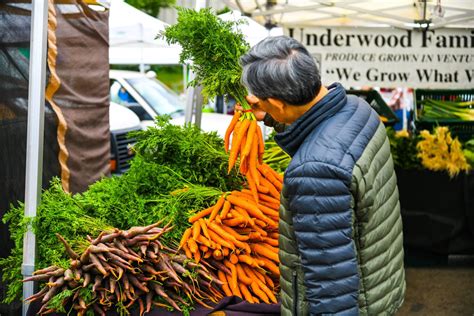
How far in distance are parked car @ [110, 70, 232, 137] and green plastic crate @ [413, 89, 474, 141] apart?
3.20m

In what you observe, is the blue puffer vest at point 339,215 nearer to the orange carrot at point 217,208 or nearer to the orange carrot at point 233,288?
the orange carrot at point 233,288

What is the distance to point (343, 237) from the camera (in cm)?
217

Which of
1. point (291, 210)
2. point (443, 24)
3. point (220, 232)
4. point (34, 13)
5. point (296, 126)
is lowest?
point (220, 232)

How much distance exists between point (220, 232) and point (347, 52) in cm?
465

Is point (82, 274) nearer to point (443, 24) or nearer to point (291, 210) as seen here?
point (291, 210)

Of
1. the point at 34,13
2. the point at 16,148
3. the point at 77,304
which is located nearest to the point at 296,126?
the point at 77,304

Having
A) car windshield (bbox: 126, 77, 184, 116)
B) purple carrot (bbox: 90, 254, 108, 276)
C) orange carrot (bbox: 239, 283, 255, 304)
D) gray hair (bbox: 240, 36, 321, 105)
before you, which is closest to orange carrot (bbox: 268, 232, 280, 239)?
orange carrot (bbox: 239, 283, 255, 304)

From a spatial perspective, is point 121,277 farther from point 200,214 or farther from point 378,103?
point 378,103

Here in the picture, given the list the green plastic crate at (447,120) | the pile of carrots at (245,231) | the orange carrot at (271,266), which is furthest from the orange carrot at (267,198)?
the green plastic crate at (447,120)

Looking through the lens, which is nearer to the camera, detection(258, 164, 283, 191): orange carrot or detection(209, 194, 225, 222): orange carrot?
detection(209, 194, 225, 222): orange carrot

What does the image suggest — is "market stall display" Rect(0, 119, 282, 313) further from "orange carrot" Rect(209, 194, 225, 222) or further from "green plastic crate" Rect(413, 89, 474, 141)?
"green plastic crate" Rect(413, 89, 474, 141)

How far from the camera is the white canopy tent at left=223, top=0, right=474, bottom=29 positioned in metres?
6.81

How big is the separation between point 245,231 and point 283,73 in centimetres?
114

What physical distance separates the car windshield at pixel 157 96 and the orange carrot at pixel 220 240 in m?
7.57
